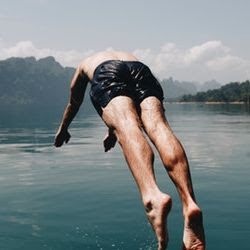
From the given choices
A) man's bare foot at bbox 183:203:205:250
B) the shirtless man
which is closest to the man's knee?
the shirtless man

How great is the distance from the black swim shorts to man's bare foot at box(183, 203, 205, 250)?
194 cm

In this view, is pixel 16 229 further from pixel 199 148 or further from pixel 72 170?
pixel 199 148

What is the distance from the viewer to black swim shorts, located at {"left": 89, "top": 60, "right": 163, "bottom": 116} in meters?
5.97

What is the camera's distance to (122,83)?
19.8ft

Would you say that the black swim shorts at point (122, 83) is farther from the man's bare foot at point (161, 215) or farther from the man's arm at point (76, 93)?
the man's bare foot at point (161, 215)

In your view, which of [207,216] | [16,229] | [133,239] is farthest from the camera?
[207,216]

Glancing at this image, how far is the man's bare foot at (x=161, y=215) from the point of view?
4.55 meters

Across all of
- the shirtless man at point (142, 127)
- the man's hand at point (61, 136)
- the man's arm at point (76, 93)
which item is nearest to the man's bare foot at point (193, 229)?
the shirtless man at point (142, 127)

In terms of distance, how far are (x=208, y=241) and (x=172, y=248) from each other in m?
2.02

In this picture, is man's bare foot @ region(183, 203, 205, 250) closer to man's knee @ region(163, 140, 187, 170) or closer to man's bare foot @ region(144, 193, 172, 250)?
man's bare foot @ region(144, 193, 172, 250)

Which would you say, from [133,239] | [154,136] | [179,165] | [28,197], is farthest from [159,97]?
[28,197]

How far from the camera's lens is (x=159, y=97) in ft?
20.4

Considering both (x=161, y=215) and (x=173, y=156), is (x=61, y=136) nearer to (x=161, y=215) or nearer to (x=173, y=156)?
(x=173, y=156)

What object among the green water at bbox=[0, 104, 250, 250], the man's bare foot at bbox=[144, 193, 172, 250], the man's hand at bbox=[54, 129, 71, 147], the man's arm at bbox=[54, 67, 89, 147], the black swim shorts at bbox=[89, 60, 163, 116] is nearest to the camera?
the man's bare foot at bbox=[144, 193, 172, 250]
